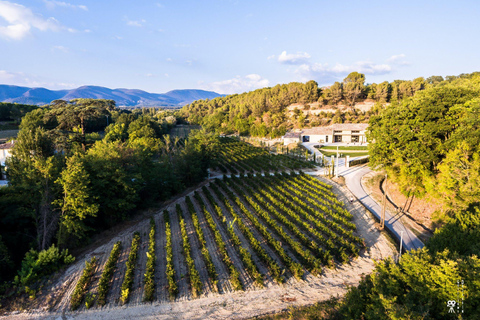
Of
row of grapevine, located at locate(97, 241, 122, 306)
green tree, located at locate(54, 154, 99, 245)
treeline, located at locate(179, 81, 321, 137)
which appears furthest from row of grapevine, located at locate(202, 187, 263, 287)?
treeline, located at locate(179, 81, 321, 137)

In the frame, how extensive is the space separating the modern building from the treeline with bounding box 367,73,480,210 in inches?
1411

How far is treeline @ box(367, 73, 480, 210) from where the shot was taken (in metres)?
18.3

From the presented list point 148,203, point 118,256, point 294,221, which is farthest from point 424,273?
point 148,203

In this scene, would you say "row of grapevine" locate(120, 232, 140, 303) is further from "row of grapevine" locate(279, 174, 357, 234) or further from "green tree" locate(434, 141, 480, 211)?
"green tree" locate(434, 141, 480, 211)

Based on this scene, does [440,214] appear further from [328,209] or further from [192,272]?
[192,272]

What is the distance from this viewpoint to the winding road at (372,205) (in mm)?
18375

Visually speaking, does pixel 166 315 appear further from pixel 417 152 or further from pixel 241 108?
pixel 241 108

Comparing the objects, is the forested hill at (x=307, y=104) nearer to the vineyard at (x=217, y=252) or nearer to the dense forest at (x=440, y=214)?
the dense forest at (x=440, y=214)

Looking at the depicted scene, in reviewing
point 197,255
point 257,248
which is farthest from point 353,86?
point 197,255

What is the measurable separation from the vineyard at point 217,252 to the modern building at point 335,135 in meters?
40.2

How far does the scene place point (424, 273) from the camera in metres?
8.41

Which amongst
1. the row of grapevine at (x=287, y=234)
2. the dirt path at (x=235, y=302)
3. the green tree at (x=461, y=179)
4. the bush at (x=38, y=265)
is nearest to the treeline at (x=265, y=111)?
the row of grapevine at (x=287, y=234)

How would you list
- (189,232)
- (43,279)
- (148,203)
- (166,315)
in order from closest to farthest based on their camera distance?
(166,315), (43,279), (189,232), (148,203)

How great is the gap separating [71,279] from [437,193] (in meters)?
28.8
